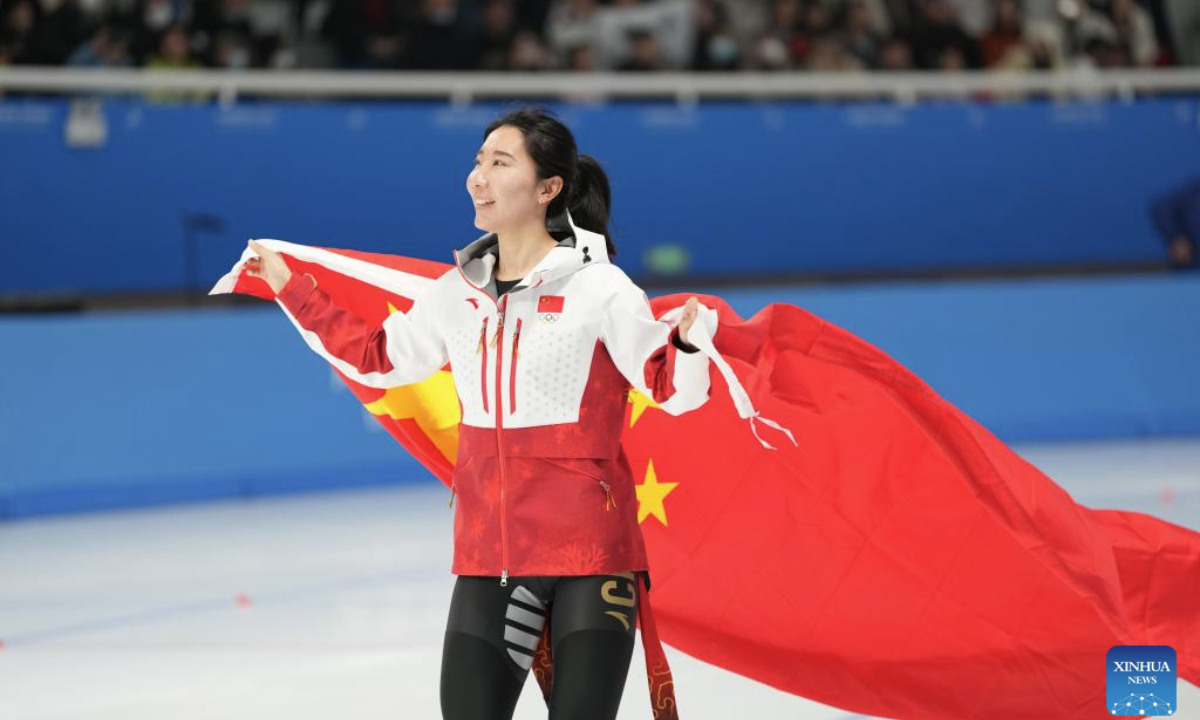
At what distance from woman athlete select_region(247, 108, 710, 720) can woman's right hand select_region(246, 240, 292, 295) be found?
19.0 inches

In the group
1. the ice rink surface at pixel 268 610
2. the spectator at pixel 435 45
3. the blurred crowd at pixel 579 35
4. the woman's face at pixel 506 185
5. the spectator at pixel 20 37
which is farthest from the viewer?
the spectator at pixel 435 45

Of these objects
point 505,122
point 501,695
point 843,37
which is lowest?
point 501,695

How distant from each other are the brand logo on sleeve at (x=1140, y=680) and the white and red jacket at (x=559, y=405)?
1419 mm

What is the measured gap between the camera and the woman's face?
3354 millimetres

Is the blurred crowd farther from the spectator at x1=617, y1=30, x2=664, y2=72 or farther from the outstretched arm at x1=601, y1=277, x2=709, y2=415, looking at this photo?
the outstretched arm at x1=601, y1=277, x2=709, y2=415

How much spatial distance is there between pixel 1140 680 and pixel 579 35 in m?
8.99

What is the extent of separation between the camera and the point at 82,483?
900 cm

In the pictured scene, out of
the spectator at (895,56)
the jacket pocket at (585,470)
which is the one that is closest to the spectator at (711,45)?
the spectator at (895,56)

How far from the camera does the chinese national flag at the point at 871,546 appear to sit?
388 centimetres

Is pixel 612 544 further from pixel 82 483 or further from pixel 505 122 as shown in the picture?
pixel 82 483

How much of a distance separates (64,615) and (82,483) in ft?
9.11

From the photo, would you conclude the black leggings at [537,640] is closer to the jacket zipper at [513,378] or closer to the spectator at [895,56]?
the jacket zipper at [513,378]

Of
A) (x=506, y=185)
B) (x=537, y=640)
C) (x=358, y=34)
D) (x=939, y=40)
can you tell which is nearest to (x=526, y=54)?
(x=358, y=34)

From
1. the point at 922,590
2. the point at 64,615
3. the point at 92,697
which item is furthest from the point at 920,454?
the point at 64,615
